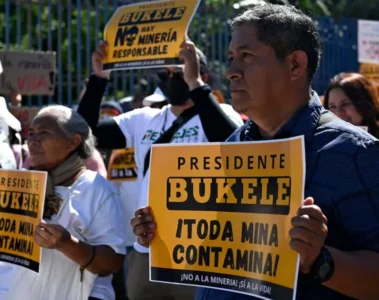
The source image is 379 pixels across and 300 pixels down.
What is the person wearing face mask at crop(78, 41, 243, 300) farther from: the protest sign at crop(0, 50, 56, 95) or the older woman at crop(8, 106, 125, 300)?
the protest sign at crop(0, 50, 56, 95)

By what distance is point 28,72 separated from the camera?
7.02 meters

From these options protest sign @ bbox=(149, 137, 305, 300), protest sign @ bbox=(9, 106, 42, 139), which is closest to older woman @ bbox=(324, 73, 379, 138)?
protest sign @ bbox=(149, 137, 305, 300)

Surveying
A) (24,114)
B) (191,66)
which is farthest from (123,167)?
(191,66)

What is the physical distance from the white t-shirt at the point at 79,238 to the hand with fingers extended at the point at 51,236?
0.20 m

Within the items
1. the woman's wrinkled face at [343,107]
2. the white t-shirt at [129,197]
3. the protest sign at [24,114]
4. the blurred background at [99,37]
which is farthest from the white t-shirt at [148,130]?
the protest sign at [24,114]

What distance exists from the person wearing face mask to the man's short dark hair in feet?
5.51

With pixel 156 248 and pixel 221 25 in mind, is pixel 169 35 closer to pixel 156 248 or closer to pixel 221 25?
pixel 156 248

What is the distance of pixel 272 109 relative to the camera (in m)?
2.60

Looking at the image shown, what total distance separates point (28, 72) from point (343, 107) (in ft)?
9.55

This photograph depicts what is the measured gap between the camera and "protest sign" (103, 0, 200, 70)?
489 centimetres

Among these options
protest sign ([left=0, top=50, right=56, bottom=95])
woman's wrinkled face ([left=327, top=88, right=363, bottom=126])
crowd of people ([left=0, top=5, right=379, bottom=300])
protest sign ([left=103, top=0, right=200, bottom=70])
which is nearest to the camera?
crowd of people ([left=0, top=5, right=379, bottom=300])

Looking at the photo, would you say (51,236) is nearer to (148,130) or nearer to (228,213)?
(148,130)

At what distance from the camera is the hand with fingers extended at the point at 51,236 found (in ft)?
12.7

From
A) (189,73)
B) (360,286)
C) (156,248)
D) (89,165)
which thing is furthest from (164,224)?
(89,165)
